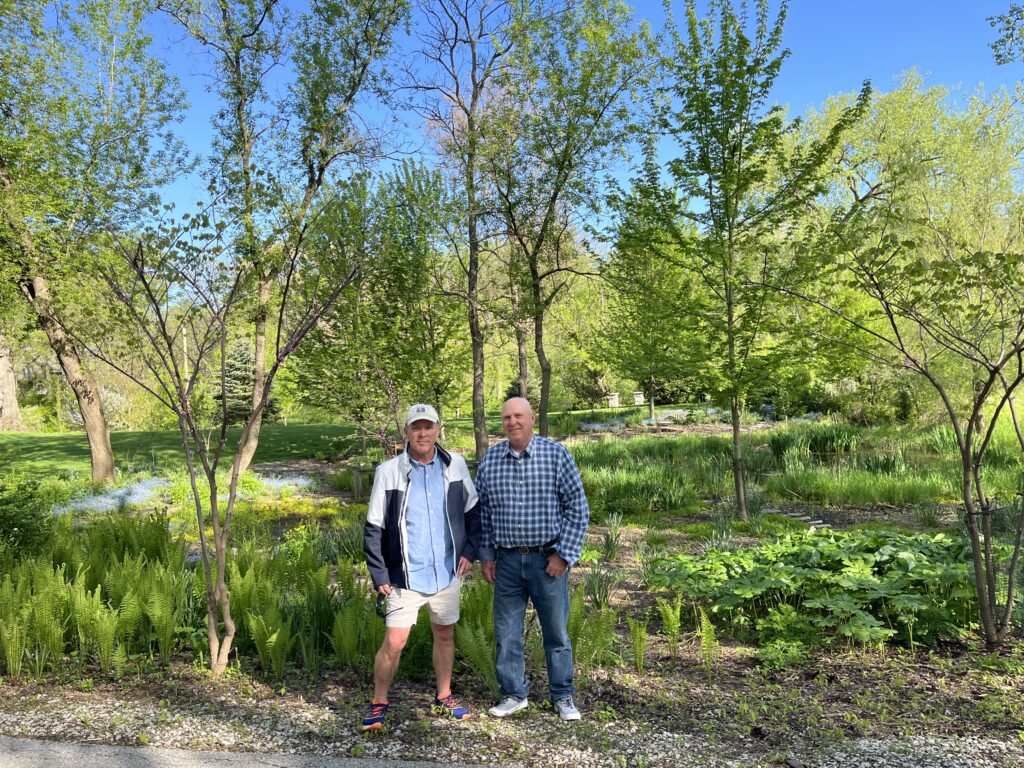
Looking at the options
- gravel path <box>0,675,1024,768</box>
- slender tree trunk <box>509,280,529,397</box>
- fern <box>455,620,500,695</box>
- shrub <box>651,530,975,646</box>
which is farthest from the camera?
slender tree trunk <box>509,280,529,397</box>

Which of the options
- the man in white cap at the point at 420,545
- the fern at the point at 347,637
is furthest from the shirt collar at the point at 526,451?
the fern at the point at 347,637

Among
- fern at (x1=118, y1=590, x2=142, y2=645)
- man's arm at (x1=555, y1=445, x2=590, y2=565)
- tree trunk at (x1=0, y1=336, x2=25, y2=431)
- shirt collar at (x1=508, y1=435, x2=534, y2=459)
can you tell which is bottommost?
fern at (x1=118, y1=590, x2=142, y2=645)

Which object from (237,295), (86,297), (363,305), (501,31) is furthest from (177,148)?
(237,295)

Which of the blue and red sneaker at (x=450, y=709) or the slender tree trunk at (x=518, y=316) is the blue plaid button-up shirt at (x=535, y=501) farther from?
the slender tree trunk at (x=518, y=316)

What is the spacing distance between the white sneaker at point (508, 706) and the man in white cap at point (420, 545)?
12cm

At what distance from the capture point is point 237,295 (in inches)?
156

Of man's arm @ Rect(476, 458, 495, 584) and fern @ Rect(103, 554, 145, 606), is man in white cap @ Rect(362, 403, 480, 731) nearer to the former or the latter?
man's arm @ Rect(476, 458, 495, 584)

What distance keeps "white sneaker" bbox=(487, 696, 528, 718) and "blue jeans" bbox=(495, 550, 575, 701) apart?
2cm

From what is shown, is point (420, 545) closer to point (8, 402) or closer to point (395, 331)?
point (395, 331)

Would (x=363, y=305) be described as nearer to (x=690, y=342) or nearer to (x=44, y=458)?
(x=690, y=342)

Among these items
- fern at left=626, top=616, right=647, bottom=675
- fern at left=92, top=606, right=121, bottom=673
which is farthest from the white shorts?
fern at left=92, top=606, right=121, bottom=673

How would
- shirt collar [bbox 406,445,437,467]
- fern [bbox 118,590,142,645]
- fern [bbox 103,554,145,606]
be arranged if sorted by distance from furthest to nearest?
1. fern [bbox 103,554,145,606]
2. fern [bbox 118,590,142,645]
3. shirt collar [bbox 406,445,437,467]

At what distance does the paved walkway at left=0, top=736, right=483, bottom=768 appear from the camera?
2691mm

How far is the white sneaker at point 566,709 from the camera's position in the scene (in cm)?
305
